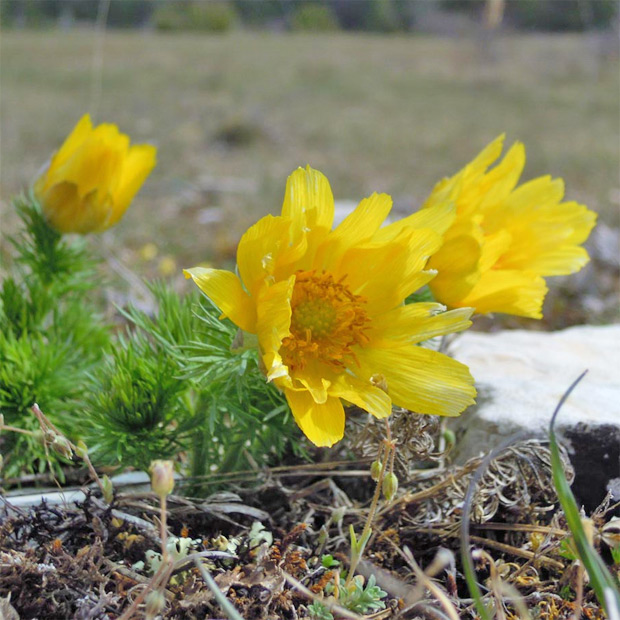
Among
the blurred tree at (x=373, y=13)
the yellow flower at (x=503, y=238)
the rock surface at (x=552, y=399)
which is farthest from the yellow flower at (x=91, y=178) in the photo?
the blurred tree at (x=373, y=13)

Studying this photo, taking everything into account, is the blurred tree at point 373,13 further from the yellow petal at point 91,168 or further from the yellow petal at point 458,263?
the yellow petal at point 458,263

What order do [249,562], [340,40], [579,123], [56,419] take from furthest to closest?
[340,40]
[579,123]
[56,419]
[249,562]

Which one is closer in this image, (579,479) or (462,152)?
(579,479)

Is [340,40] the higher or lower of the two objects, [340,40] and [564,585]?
the lower

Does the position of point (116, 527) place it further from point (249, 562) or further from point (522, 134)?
point (522, 134)

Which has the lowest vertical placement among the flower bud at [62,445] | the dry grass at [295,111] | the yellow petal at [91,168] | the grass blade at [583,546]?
the dry grass at [295,111]

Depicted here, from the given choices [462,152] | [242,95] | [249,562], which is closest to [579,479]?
[249,562]

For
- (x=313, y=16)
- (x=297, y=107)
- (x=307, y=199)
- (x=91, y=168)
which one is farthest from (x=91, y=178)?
(x=313, y=16)
